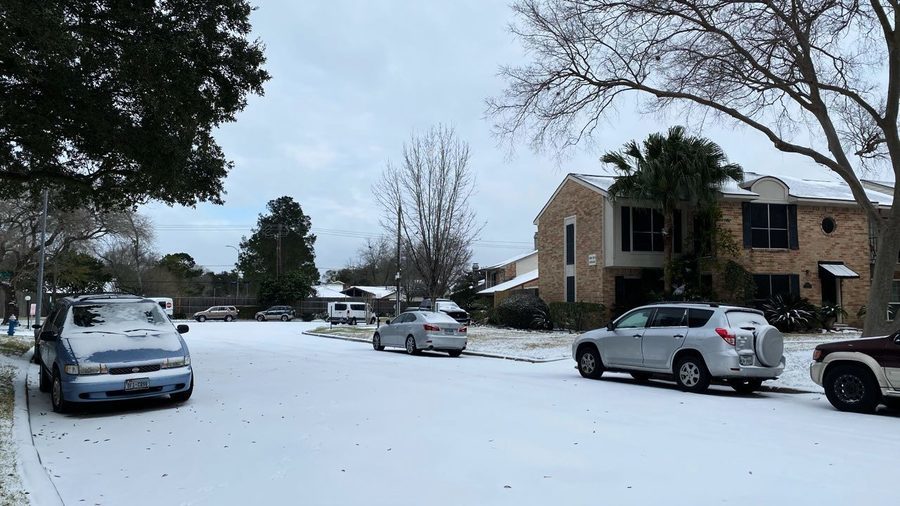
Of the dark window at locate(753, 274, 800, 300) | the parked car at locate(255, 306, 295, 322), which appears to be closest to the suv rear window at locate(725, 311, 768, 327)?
the dark window at locate(753, 274, 800, 300)

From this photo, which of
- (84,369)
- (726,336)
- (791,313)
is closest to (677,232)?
(791,313)

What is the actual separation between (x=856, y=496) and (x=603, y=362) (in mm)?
8361

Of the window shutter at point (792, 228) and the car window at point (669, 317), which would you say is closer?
the car window at point (669, 317)

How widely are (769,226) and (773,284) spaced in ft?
8.74

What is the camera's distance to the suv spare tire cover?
11570 mm

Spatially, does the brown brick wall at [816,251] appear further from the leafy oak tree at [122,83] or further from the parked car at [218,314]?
the parked car at [218,314]

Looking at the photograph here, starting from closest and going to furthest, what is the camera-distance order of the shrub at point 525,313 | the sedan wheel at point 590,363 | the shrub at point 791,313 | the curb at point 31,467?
the curb at point 31,467 < the sedan wheel at point 590,363 < the shrub at point 791,313 < the shrub at point 525,313

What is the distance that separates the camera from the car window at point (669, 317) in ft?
40.9

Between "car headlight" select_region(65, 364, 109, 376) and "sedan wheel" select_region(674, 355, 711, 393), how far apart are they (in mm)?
9552

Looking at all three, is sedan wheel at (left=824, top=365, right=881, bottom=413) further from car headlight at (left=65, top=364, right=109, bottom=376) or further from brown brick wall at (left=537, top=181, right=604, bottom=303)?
brown brick wall at (left=537, top=181, right=604, bottom=303)

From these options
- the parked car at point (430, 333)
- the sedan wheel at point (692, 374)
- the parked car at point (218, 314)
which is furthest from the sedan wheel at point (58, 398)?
the parked car at point (218, 314)

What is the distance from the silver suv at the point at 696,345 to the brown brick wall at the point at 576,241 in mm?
18351

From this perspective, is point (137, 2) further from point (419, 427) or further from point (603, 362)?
point (603, 362)

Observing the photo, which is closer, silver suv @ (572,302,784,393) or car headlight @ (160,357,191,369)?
car headlight @ (160,357,191,369)
